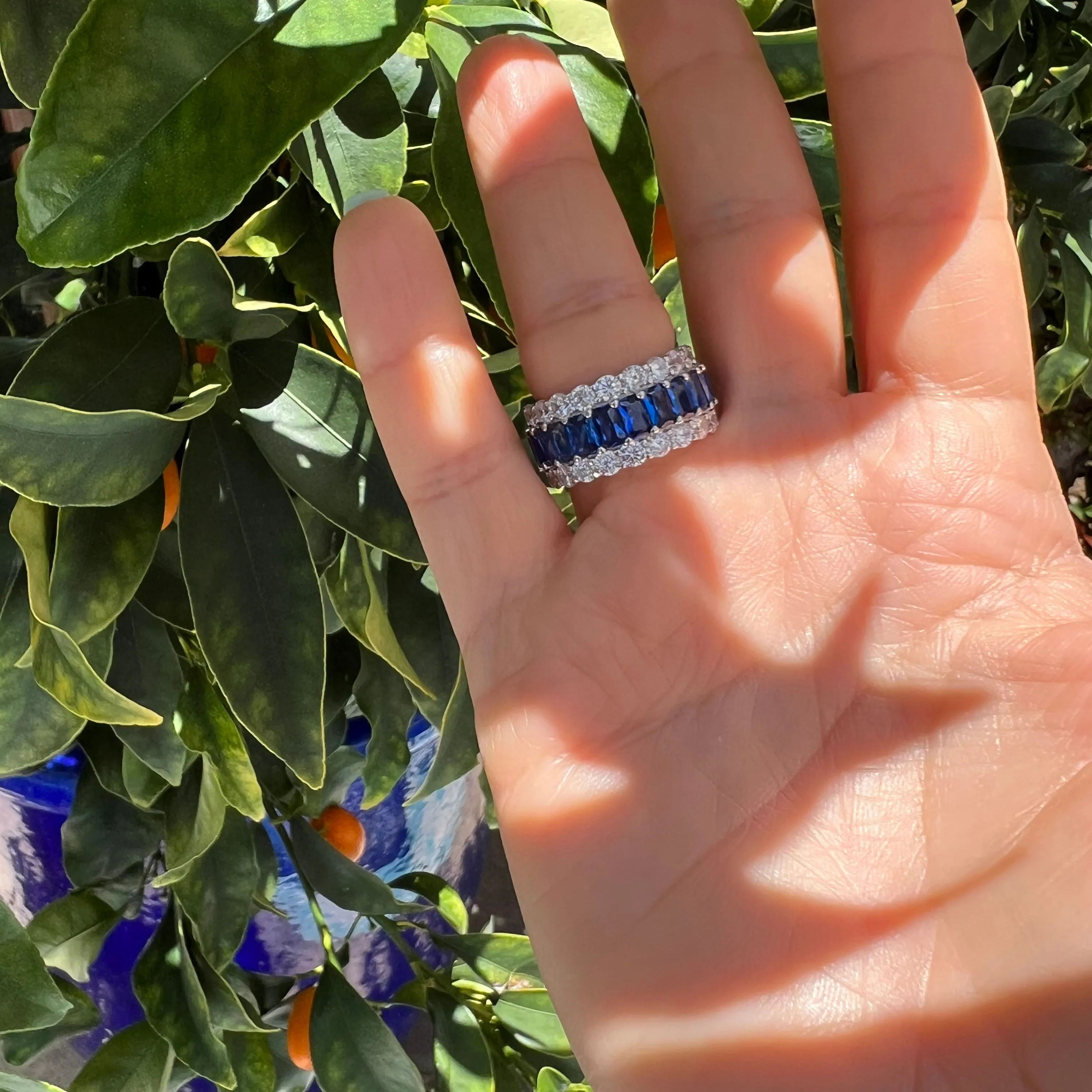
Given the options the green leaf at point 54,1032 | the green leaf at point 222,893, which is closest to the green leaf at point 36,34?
the green leaf at point 222,893

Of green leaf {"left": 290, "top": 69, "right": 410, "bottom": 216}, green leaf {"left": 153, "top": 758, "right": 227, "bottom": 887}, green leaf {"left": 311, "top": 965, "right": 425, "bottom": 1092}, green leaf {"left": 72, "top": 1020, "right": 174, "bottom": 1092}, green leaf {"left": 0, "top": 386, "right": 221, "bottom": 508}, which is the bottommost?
green leaf {"left": 311, "top": 965, "right": 425, "bottom": 1092}

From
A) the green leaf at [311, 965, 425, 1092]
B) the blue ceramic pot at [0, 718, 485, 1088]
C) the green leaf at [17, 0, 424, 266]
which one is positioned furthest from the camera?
the blue ceramic pot at [0, 718, 485, 1088]

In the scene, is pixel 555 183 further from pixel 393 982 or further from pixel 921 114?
pixel 393 982

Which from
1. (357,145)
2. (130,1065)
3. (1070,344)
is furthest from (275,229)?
(1070,344)

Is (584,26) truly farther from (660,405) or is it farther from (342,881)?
(342,881)

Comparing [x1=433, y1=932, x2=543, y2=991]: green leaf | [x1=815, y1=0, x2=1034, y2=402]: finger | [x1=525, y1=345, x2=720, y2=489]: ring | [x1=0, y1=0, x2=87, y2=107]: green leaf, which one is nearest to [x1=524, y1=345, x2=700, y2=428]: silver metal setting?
[x1=525, y1=345, x2=720, y2=489]: ring

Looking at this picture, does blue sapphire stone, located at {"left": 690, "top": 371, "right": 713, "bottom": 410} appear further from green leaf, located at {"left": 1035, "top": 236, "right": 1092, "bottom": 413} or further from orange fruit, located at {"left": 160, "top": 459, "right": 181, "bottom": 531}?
green leaf, located at {"left": 1035, "top": 236, "right": 1092, "bottom": 413}
